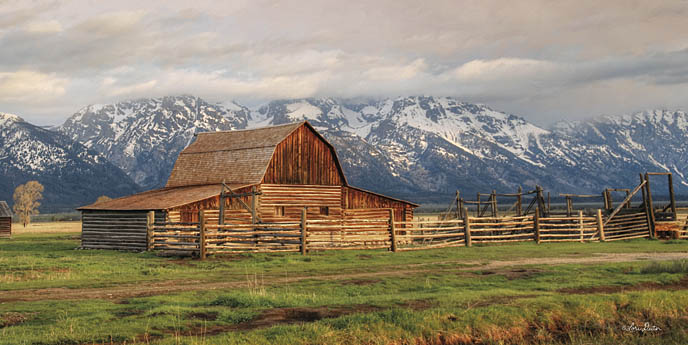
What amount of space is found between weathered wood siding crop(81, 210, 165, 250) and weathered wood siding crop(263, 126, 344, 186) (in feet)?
29.8

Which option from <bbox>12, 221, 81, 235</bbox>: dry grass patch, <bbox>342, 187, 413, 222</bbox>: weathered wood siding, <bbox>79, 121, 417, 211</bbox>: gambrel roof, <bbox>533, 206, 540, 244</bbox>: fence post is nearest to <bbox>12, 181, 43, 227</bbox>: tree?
<bbox>12, 221, 81, 235</bbox>: dry grass patch

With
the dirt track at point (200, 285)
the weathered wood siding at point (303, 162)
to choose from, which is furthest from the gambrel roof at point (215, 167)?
the dirt track at point (200, 285)

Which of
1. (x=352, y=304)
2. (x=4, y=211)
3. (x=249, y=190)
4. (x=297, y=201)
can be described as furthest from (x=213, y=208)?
(x=4, y=211)

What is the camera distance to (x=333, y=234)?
35.4 meters

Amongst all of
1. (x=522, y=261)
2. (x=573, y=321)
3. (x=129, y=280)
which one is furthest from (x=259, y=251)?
(x=573, y=321)

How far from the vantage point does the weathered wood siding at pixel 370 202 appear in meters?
47.1

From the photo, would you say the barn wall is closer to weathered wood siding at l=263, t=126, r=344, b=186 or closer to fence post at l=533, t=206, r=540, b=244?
weathered wood siding at l=263, t=126, r=344, b=186

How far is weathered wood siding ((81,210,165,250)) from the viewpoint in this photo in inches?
1437

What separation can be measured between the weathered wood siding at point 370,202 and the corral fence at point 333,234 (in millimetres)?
9316

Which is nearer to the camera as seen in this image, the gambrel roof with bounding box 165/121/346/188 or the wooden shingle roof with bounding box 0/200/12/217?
the gambrel roof with bounding box 165/121/346/188

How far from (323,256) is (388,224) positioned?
5248mm

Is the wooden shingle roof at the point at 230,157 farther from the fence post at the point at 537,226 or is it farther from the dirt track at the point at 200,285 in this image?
the dirt track at the point at 200,285

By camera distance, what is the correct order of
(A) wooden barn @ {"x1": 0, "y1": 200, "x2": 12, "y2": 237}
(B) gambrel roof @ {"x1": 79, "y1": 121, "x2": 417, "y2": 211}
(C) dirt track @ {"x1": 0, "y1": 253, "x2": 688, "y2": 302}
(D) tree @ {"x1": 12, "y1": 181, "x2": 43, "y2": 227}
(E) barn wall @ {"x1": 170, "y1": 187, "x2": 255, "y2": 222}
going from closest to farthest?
(C) dirt track @ {"x1": 0, "y1": 253, "x2": 688, "y2": 302} < (E) barn wall @ {"x1": 170, "y1": 187, "x2": 255, "y2": 222} < (B) gambrel roof @ {"x1": 79, "y1": 121, "x2": 417, "y2": 211} < (A) wooden barn @ {"x1": 0, "y1": 200, "x2": 12, "y2": 237} < (D) tree @ {"x1": 12, "y1": 181, "x2": 43, "y2": 227}

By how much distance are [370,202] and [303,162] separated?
20.4 feet
